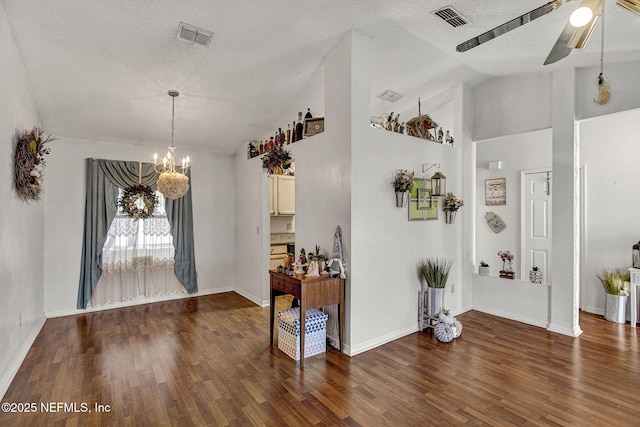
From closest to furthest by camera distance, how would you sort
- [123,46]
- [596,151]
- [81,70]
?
1. [123,46]
2. [81,70]
3. [596,151]

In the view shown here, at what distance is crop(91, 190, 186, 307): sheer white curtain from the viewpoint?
4875 millimetres

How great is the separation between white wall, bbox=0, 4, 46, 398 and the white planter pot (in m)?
6.57

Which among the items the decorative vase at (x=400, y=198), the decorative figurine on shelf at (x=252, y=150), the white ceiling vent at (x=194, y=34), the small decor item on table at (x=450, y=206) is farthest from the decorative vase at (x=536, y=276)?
the white ceiling vent at (x=194, y=34)

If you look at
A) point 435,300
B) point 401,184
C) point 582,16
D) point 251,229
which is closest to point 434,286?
point 435,300

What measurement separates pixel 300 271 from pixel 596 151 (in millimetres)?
4575

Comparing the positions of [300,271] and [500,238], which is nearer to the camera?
[300,271]

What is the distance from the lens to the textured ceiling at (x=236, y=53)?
271 cm

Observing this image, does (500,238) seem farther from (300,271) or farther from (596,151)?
(300,271)

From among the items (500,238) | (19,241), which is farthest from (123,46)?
(500,238)

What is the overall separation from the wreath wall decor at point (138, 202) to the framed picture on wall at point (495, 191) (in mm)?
5454

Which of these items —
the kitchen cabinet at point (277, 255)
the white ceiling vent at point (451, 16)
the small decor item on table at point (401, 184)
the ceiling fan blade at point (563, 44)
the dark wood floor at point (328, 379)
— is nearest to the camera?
the ceiling fan blade at point (563, 44)

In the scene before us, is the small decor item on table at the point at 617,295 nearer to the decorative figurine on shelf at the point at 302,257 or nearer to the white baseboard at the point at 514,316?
the white baseboard at the point at 514,316

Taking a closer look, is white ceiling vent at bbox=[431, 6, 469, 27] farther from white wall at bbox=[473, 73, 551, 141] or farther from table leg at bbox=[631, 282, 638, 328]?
table leg at bbox=[631, 282, 638, 328]

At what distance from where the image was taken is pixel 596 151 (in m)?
4.56
